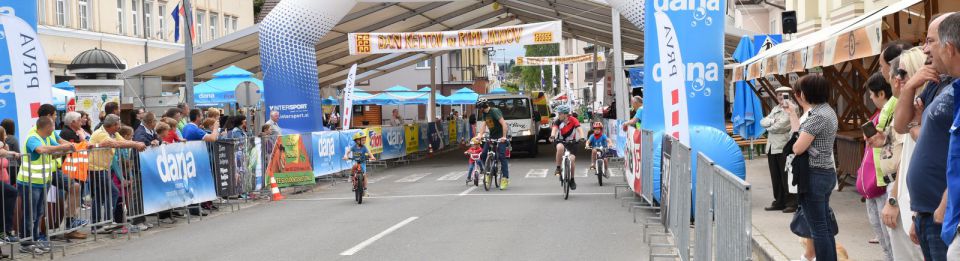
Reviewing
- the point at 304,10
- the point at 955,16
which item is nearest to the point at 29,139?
the point at 955,16

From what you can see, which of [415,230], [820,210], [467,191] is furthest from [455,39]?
[820,210]

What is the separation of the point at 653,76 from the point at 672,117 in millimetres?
1120

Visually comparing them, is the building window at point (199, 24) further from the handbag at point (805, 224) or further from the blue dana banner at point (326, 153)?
the handbag at point (805, 224)

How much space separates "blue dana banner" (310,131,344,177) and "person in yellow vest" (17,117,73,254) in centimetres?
999

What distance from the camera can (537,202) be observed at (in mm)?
16062

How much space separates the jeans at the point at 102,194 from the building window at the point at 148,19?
31022 mm

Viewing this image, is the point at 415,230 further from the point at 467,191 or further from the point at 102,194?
the point at 467,191

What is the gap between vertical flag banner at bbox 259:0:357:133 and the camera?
78.1 ft

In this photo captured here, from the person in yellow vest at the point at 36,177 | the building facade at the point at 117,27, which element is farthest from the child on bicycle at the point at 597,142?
the building facade at the point at 117,27

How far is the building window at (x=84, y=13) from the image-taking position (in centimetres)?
3697

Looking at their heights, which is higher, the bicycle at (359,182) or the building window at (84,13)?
the building window at (84,13)

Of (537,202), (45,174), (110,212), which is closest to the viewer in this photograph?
(45,174)

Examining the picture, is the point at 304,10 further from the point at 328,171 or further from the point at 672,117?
the point at 672,117

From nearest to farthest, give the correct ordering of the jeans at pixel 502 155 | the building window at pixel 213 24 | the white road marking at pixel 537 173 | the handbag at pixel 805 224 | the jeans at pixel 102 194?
the handbag at pixel 805 224 → the jeans at pixel 102 194 → the jeans at pixel 502 155 → the white road marking at pixel 537 173 → the building window at pixel 213 24
